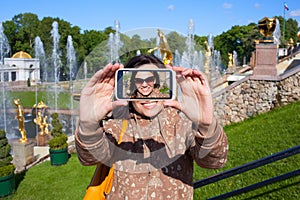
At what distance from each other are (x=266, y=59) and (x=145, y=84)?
9.78 metres

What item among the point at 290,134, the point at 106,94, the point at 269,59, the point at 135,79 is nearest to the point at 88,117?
the point at 106,94

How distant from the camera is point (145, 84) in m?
1.19

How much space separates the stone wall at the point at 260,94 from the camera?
9.63 meters

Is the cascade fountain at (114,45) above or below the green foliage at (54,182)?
above

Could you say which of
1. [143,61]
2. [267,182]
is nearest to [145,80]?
[143,61]

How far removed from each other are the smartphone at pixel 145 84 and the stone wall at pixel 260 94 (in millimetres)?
8640

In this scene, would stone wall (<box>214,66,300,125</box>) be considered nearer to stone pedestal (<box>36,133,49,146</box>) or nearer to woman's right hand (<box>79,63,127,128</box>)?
stone pedestal (<box>36,133,49,146</box>)

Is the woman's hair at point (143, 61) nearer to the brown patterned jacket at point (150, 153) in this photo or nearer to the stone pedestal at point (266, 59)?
the brown patterned jacket at point (150, 153)

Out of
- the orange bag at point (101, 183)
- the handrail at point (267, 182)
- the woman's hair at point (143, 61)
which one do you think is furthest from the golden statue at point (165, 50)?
the handrail at point (267, 182)

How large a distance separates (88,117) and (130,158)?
332 millimetres

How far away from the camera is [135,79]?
1184 mm

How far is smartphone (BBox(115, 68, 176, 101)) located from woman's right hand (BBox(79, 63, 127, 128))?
42 millimetres

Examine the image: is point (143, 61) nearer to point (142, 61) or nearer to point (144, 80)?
point (142, 61)

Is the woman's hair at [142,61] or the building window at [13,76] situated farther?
the building window at [13,76]
